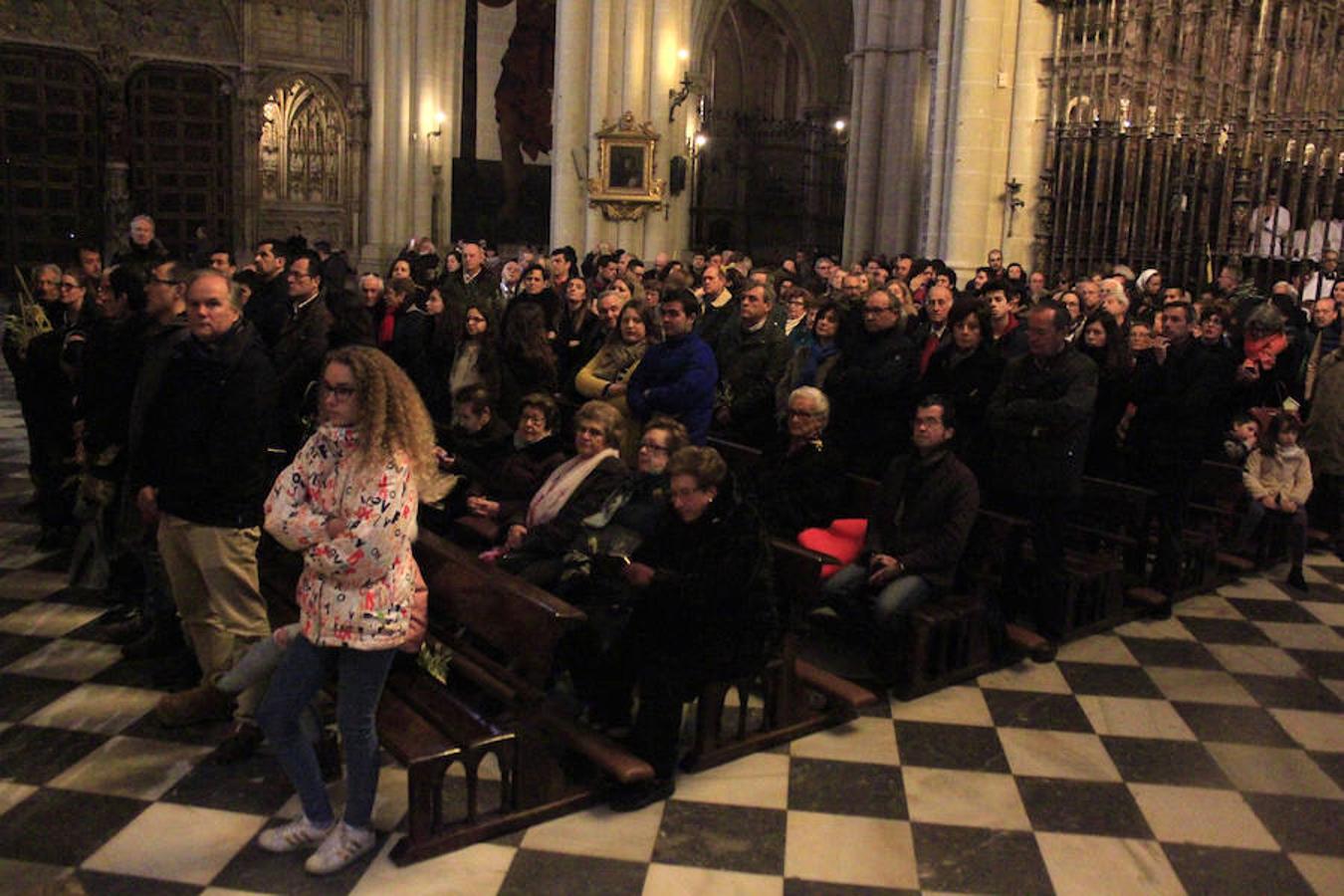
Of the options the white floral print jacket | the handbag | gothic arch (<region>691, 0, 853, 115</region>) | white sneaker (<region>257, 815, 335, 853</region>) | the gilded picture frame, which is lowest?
white sneaker (<region>257, 815, 335, 853</region>)

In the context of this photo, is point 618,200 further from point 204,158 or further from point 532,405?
point 532,405

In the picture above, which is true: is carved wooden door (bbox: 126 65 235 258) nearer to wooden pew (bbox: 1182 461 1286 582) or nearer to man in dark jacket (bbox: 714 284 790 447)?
man in dark jacket (bbox: 714 284 790 447)

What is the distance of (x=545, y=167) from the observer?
26.5 meters

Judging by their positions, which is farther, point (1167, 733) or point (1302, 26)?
point (1302, 26)

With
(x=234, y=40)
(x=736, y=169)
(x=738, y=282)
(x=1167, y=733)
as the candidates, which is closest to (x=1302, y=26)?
(x=738, y=282)

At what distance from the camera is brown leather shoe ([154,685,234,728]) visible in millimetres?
5102

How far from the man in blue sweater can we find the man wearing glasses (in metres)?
2.10

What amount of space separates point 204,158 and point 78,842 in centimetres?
2215

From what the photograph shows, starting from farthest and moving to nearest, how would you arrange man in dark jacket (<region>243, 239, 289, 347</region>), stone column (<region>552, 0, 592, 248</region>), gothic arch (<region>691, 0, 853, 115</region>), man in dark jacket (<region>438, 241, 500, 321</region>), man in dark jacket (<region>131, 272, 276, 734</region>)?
gothic arch (<region>691, 0, 853, 115</region>), stone column (<region>552, 0, 592, 248</region>), man in dark jacket (<region>438, 241, 500, 321</region>), man in dark jacket (<region>243, 239, 289, 347</region>), man in dark jacket (<region>131, 272, 276, 734</region>)

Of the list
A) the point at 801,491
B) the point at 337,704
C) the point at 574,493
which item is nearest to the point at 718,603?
the point at 574,493

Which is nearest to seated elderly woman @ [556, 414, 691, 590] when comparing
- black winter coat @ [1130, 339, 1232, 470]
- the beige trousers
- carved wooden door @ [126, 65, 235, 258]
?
the beige trousers

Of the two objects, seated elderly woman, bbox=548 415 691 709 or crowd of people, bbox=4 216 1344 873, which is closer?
crowd of people, bbox=4 216 1344 873

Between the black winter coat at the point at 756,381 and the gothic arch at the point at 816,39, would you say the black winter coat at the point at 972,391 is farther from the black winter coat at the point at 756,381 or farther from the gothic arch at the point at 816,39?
the gothic arch at the point at 816,39

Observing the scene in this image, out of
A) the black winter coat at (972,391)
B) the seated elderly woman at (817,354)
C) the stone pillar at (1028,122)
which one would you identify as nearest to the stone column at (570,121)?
the stone pillar at (1028,122)
